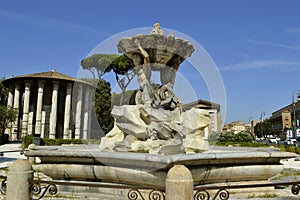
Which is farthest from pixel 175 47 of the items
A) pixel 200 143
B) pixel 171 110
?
pixel 200 143

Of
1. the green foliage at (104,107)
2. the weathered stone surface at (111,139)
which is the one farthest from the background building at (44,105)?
the weathered stone surface at (111,139)

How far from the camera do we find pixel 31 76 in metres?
43.6

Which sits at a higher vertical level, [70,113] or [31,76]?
[31,76]

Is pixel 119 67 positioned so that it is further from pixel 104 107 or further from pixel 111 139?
pixel 111 139

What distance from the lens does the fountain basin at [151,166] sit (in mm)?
5965

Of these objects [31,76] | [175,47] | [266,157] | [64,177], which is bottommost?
[64,177]

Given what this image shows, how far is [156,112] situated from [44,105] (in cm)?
4120

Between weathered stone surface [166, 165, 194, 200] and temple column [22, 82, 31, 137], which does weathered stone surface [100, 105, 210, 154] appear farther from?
temple column [22, 82, 31, 137]

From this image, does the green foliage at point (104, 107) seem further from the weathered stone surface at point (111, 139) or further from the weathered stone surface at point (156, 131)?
the weathered stone surface at point (156, 131)

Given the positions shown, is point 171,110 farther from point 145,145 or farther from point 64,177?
point 64,177

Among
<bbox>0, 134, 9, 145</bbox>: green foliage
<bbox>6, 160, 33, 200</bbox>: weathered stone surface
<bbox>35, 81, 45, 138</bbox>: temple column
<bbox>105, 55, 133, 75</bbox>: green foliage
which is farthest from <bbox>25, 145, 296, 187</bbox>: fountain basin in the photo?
<bbox>35, 81, 45, 138</bbox>: temple column

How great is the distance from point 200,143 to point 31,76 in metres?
39.5

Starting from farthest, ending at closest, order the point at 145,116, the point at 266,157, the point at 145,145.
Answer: the point at 145,116 → the point at 145,145 → the point at 266,157

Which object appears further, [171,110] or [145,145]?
[171,110]
